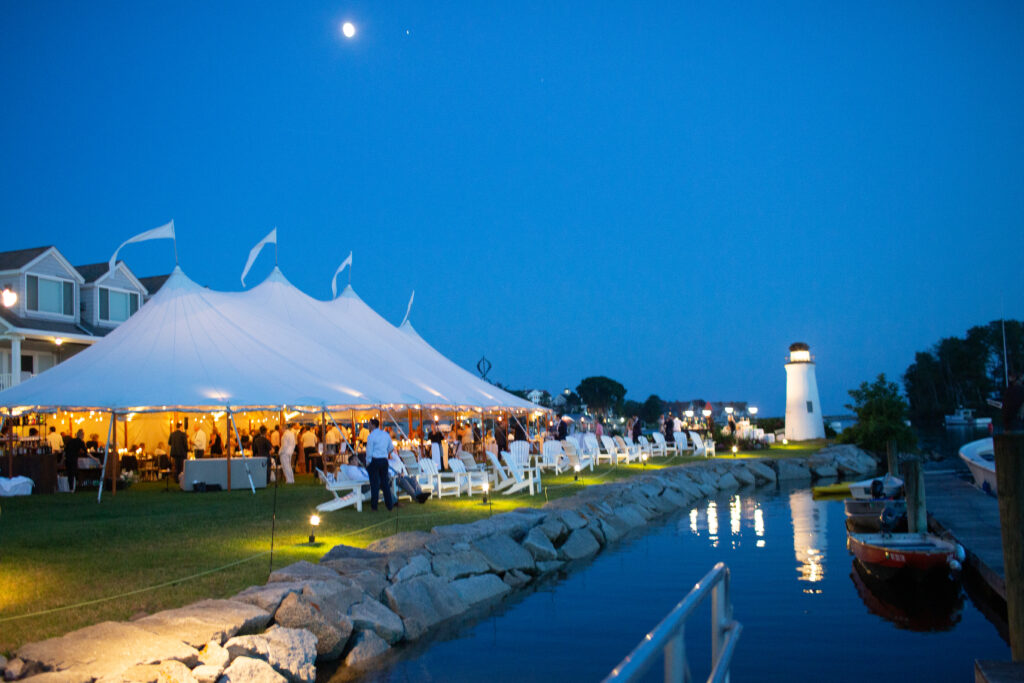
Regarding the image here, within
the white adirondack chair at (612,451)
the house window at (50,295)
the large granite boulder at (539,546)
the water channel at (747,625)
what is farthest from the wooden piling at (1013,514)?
the house window at (50,295)

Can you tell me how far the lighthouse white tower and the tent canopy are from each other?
798 inches

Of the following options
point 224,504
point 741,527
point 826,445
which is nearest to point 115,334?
point 224,504

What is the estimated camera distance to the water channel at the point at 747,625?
28.0 ft

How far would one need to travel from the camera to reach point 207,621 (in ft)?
24.1

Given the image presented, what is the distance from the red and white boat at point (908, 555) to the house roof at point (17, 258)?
88.7 feet

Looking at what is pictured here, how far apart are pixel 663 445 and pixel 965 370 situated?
268ft

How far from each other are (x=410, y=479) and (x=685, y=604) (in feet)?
45.9

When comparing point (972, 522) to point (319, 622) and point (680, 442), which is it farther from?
point (680, 442)

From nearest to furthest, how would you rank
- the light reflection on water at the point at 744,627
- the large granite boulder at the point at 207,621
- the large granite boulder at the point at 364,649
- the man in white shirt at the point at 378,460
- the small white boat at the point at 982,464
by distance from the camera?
the large granite boulder at the point at 207,621 → the large granite boulder at the point at 364,649 → the light reflection on water at the point at 744,627 → the man in white shirt at the point at 378,460 → the small white boat at the point at 982,464

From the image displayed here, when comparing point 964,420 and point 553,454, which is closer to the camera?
point 553,454

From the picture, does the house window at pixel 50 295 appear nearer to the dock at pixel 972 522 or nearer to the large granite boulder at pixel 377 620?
the large granite boulder at pixel 377 620

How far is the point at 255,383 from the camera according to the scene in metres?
20.4

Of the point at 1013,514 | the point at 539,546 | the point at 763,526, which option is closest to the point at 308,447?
the point at 763,526

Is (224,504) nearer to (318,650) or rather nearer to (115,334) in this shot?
(115,334)
